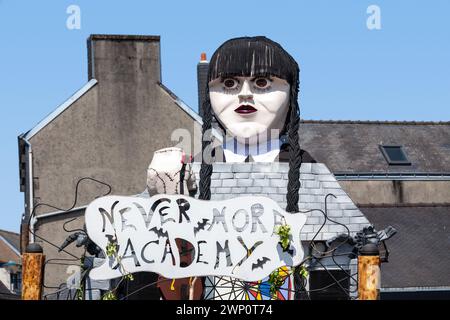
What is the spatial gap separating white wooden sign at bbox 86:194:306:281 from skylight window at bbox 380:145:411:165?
24.5 metres

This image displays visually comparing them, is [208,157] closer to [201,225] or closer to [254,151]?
[254,151]

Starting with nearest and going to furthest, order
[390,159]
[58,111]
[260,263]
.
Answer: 1. [260,263]
2. [58,111]
3. [390,159]

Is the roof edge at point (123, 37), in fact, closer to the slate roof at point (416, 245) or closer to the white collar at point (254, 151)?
the slate roof at point (416, 245)

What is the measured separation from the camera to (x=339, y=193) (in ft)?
68.2

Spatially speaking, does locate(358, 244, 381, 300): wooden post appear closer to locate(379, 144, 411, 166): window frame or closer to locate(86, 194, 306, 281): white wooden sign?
locate(86, 194, 306, 281): white wooden sign

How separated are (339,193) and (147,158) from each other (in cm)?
1882

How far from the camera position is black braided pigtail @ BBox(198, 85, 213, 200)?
20.1 meters

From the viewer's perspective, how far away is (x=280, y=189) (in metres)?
20.4

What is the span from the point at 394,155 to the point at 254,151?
23356 millimetres

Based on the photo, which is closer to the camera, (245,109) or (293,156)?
(293,156)

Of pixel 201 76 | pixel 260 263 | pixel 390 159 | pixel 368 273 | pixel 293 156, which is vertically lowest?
pixel 368 273

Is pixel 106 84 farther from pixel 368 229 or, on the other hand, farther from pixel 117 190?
pixel 368 229

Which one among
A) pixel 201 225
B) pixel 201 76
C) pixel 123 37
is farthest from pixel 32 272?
pixel 201 76

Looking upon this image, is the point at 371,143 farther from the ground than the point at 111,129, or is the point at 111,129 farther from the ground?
the point at 111,129
